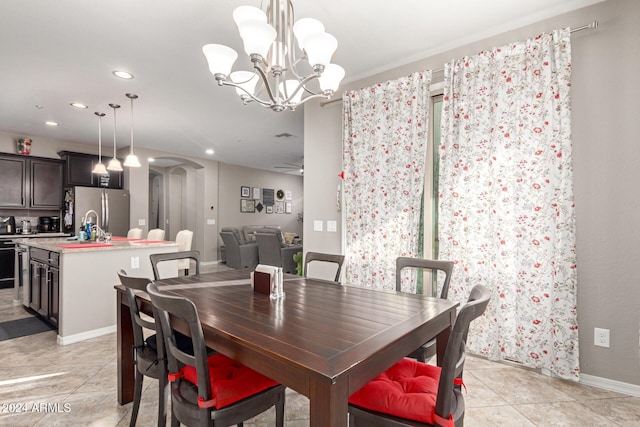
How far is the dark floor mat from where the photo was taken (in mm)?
3203

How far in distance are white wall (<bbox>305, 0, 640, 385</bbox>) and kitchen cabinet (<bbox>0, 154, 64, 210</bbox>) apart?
746 centimetres

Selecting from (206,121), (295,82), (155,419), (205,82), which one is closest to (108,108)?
(206,121)

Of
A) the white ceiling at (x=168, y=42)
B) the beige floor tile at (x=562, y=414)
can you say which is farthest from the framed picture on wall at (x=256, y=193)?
the beige floor tile at (x=562, y=414)

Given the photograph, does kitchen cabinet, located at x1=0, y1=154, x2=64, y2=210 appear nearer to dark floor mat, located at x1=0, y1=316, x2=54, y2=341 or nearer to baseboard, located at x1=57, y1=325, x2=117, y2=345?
dark floor mat, located at x1=0, y1=316, x2=54, y2=341

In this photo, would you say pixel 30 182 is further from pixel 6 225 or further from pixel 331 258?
pixel 331 258

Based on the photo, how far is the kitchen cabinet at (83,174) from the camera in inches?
227

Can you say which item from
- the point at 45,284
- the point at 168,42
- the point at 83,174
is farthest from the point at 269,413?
the point at 83,174

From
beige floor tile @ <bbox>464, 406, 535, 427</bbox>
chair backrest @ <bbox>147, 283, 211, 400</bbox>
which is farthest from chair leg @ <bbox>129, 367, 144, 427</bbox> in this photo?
beige floor tile @ <bbox>464, 406, 535, 427</bbox>

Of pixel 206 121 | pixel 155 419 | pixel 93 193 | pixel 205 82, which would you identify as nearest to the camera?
pixel 155 419

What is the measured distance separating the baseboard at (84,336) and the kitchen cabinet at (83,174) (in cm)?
381

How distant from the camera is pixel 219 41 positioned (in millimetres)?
2693

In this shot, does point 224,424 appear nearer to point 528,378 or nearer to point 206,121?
point 528,378

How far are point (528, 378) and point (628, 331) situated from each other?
717 mm

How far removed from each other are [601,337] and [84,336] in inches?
176
